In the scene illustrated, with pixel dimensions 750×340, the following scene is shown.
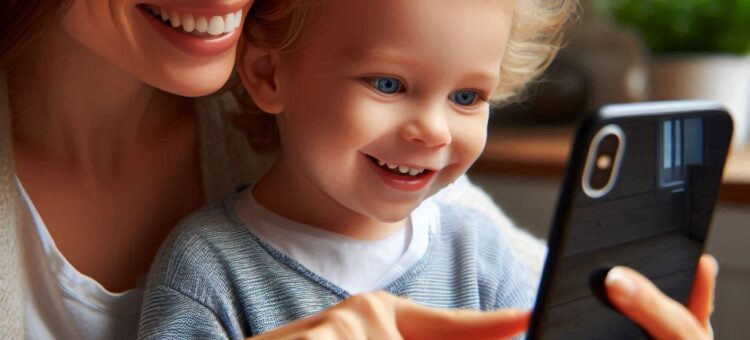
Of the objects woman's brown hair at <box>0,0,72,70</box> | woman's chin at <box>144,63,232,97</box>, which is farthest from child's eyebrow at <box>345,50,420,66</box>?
woman's brown hair at <box>0,0,72,70</box>

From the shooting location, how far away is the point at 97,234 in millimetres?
875

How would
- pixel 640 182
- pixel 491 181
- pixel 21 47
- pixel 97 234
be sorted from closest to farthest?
pixel 640 182 < pixel 21 47 < pixel 97 234 < pixel 491 181

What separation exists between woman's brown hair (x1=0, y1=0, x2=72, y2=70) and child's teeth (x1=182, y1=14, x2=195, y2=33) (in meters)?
0.08

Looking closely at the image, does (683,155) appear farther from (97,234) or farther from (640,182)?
(97,234)

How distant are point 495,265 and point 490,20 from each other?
8.5 inches

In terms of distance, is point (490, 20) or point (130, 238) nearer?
point (490, 20)

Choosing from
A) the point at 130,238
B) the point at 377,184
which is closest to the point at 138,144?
the point at 130,238

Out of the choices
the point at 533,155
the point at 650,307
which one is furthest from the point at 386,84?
the point at 533,155

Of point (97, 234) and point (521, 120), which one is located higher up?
point (97, 234)

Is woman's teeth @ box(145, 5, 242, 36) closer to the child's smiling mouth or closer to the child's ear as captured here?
the child's ear

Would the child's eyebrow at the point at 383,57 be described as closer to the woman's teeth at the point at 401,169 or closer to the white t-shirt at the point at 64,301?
the woman's teeth at the point at 401,169

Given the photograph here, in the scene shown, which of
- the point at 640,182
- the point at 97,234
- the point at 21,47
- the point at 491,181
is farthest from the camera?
the point at 491,181

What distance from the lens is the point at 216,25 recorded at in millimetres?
694

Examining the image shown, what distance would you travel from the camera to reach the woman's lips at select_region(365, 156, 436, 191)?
68 cm
